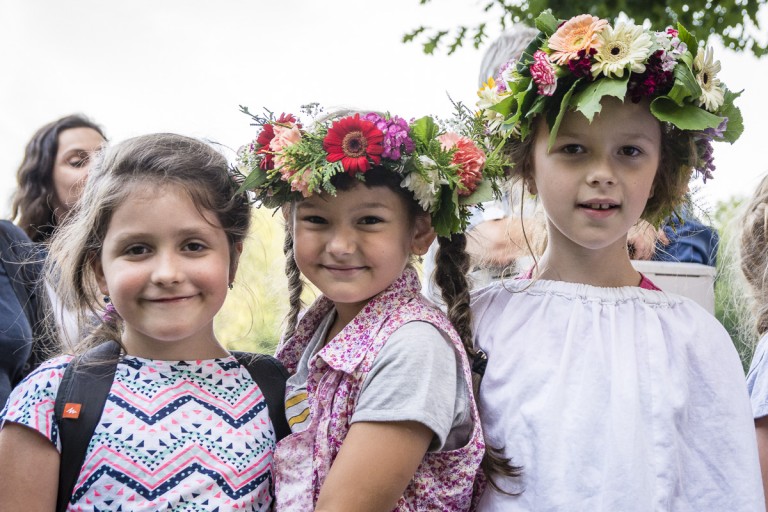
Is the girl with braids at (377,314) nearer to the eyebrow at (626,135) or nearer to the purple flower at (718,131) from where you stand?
the eyebrow at (626,135)

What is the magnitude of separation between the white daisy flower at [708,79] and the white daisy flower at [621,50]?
0.17 meters

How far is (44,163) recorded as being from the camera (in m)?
4.34

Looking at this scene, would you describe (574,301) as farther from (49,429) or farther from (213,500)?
(49,429)

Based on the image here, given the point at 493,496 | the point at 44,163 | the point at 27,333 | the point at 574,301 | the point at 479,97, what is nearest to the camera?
the point at 493,496

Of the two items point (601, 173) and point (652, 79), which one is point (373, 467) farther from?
point (652, 79)

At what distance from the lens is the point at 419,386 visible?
2119 millimetres

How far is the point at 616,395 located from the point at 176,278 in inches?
50.6

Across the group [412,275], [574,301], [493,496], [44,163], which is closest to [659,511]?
[493,496]

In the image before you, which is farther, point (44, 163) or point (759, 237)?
point (44, 163)

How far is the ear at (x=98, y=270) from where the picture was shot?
2465 mm

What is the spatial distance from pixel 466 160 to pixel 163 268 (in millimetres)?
936

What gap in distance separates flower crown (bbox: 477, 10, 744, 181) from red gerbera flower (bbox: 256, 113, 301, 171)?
69 cm

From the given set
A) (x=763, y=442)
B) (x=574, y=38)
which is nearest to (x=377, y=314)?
(x=574, y=38)

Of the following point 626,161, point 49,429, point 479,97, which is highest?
point 479,97
